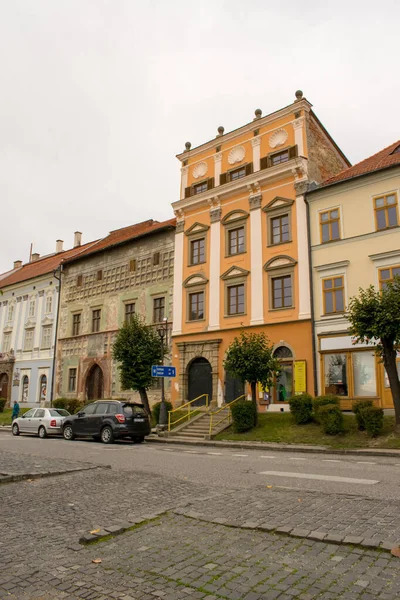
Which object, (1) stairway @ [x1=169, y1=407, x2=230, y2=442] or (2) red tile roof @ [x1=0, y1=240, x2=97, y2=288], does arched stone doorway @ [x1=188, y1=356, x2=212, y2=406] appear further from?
(2) red tile roof @ [x1=0, y1=240, x2=97, y2=288]

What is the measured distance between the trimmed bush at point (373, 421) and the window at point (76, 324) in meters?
25.5

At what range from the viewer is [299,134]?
89.3 ft

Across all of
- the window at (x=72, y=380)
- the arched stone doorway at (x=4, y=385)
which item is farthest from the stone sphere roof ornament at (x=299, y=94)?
the arched stone doorway at (x=4, y=385)

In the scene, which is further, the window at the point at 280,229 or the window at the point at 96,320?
the window at the point at 96,320

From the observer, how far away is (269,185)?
1087 inches

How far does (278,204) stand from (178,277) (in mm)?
→ 8087

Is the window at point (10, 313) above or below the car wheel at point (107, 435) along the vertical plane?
above

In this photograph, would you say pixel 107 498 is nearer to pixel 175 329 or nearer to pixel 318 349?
pixel 318 349

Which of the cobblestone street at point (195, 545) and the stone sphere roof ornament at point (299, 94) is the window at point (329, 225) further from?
the cobblestone street at point (195, 545)

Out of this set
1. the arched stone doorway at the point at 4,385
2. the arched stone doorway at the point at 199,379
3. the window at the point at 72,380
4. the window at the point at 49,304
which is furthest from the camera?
the arched stone doorway at the point at 4,385

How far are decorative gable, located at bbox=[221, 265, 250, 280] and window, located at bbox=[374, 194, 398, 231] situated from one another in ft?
24.9

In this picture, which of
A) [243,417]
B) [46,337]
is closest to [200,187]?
[243,417]

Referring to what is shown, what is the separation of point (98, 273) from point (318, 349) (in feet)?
64.8

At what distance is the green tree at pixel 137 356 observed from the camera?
25.8 metres
